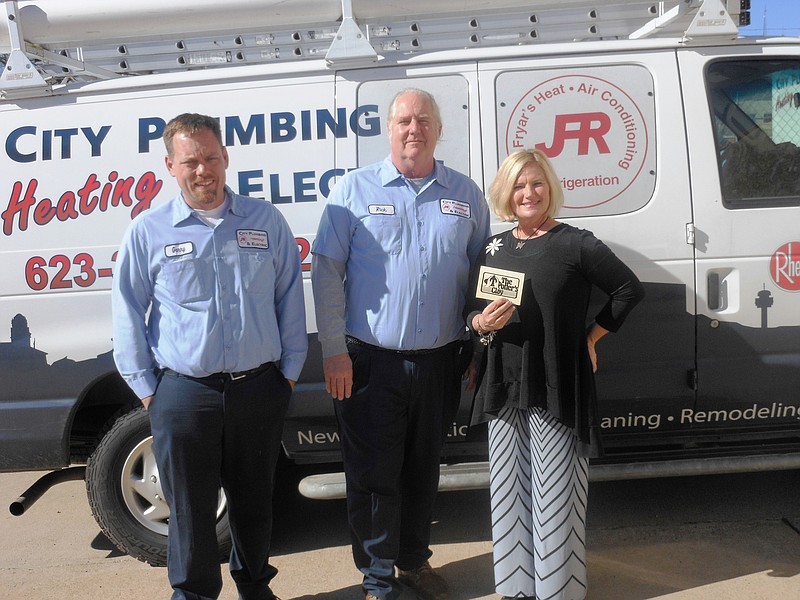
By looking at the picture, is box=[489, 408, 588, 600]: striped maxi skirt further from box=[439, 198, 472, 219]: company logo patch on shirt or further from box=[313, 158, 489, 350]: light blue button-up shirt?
box=[439, 198, 472, 219]: company logo patch on shirt

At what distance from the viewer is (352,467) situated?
9.77 feet

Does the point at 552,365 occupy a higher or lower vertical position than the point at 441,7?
lower

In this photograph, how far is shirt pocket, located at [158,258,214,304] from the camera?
2.60m

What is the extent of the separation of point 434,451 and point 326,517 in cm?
136

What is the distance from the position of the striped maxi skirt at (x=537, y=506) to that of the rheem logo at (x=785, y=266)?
4.08 feet

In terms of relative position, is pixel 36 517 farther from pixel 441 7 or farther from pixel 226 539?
pixel 441 7

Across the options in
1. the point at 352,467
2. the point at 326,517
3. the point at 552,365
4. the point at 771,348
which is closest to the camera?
the point at 552,365

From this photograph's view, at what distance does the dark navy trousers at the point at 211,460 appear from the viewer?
2.64 meters

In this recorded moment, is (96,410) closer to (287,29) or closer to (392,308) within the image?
(392,308)

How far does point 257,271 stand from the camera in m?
2.67

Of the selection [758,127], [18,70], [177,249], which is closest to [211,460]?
[177,249]

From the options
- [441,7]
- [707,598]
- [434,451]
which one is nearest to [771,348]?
[707,598]

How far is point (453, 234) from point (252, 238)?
732 mm

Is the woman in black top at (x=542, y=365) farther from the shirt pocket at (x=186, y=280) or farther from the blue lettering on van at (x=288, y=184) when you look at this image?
the shirt pocket at (x=186, y=280)
